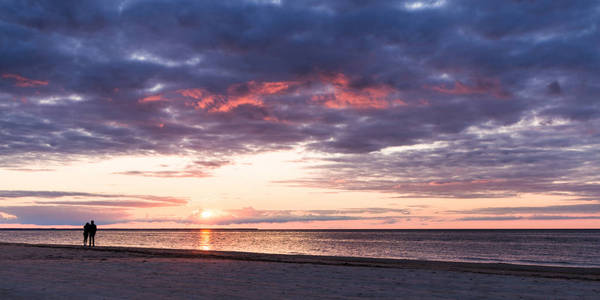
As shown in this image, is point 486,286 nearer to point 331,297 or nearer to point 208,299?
point 331,297

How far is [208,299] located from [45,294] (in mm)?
4547

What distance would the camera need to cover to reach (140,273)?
19375 millimetres

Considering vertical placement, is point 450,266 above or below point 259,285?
below

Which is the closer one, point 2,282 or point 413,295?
point 413,295

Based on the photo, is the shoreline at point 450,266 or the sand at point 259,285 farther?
the shoreline at point 450,266

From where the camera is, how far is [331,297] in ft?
44.5

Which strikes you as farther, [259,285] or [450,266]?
[450,266]

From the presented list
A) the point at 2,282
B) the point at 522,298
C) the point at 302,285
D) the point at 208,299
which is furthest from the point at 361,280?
the point at 2,282

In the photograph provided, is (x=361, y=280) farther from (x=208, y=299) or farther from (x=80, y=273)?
(x=80, y=273)

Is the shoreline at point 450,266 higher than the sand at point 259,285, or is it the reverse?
the sand at point 259,285

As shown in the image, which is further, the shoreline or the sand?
the shoreline

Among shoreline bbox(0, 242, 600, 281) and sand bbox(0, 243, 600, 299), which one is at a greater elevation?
sand bbox(0, 243, 600, 299)

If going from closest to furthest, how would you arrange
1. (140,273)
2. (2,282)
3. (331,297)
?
(331,297) → (2,282) → (140,273)

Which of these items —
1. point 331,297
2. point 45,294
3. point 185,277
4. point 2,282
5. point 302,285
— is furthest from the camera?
point 185,277
